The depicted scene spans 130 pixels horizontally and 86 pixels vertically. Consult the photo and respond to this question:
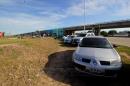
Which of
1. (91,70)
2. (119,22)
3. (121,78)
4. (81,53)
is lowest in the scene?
(121,78)

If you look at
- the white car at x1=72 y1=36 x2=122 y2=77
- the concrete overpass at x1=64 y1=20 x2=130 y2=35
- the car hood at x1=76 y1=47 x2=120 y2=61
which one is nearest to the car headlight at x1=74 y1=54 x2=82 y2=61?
the white car at x1=72 y1=36 x2=122 y2=77

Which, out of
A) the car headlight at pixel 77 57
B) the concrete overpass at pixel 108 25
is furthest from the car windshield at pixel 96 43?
the concrete overpass at pixel 108 25

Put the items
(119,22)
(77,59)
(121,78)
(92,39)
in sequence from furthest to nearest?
(119,22) → (92,39) → (121,78) → (77,59)

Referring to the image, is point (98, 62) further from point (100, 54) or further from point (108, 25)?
point (108, 25)

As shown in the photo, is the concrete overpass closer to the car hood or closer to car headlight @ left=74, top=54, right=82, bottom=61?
the car hood

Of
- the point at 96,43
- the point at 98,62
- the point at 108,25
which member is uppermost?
the point at 108,25

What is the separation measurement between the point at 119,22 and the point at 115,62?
58.7 metres

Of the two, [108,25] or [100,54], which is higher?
[108,25]

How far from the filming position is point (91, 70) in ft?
21.8

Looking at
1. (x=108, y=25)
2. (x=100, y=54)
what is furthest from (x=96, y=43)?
(x=108, y=25)

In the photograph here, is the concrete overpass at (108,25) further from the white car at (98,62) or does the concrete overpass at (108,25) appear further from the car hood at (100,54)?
the white car at (98,62)

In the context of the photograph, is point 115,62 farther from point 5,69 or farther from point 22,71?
point 5,69

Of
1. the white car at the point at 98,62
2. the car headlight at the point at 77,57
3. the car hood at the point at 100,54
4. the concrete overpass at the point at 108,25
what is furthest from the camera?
the concrete overpass at the point at 108,25

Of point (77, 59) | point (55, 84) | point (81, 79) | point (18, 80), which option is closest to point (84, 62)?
point (77, 59)
